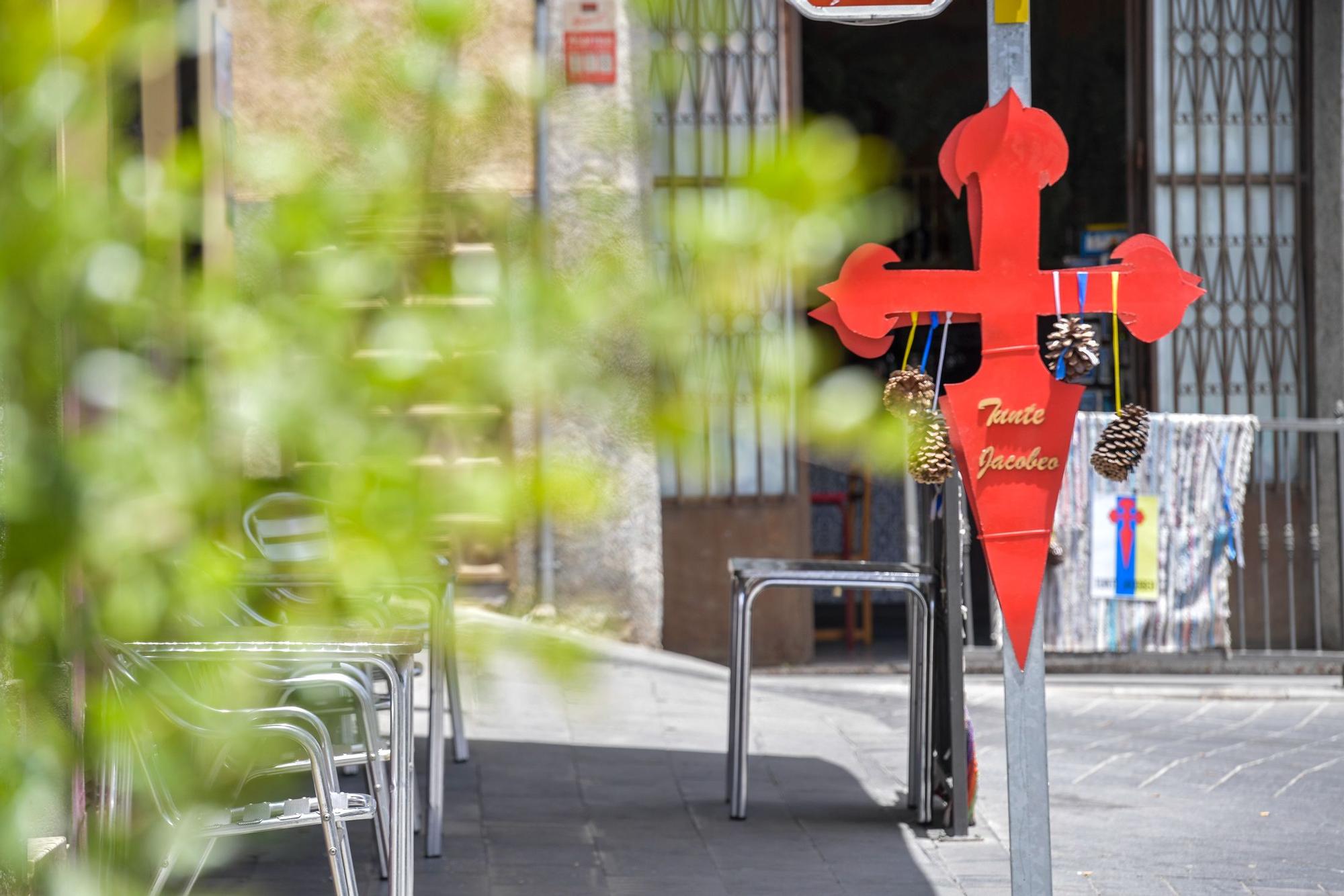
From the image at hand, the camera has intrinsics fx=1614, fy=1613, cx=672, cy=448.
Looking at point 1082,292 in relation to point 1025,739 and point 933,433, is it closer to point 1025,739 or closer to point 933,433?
point 933,433

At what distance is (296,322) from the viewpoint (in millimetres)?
693

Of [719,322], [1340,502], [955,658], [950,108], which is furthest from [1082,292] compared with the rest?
[950,108]

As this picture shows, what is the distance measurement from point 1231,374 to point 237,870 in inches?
231

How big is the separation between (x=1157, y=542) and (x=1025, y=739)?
490cm

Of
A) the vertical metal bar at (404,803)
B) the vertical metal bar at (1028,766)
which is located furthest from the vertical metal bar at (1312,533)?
the vertical metal bar at (404,803)

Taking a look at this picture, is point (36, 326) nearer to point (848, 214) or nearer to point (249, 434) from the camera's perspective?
point (249, 434)

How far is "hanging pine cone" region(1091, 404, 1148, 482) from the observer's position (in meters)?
3.16

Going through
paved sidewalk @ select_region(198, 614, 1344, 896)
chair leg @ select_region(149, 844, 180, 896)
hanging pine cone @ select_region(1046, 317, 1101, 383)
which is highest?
hanging pine cone @ select_region(1046, 317, 1101, 383)

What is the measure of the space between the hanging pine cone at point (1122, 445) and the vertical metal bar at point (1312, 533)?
214 inches

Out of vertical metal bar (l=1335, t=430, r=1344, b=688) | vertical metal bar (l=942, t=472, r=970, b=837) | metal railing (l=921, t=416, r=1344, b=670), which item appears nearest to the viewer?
vertical metal bar (l=942, t=472, r=970, b=837)

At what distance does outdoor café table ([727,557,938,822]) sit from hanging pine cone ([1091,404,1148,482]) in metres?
1.63

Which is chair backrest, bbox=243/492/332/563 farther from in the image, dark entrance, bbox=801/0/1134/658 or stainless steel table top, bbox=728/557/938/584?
dark entrance, bbox=801/0/1134/658

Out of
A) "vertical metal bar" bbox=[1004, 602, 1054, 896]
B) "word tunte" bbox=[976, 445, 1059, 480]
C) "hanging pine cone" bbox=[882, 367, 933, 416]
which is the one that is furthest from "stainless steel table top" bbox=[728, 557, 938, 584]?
"vertical metal bar" bbox=[1004, 602, 1054, 896]

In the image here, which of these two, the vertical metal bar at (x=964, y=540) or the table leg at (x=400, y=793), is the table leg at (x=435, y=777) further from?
the vertical metal bar at (x=964, y=540)
